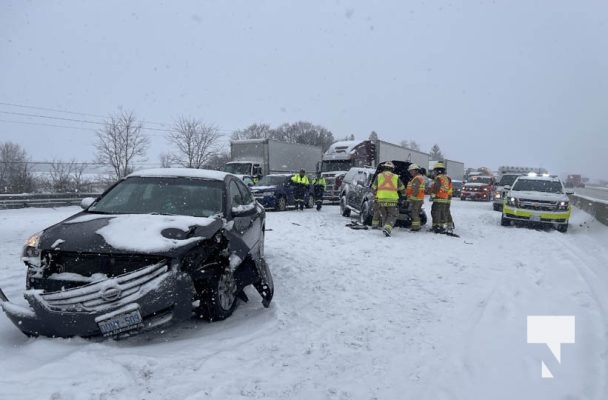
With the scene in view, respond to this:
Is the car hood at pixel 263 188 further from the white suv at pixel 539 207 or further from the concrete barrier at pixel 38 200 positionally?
the concrete barrier at pixel 38 200

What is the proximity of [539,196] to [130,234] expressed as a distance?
42.3 feet

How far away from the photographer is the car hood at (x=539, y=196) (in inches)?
546

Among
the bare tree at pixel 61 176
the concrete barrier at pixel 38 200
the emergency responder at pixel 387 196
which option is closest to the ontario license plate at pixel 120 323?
the emergency responder at pixel 387 196

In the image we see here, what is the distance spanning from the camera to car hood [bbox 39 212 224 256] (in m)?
4.12

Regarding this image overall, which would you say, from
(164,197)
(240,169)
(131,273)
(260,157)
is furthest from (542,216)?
(260,157)

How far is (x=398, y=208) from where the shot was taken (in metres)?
12.8

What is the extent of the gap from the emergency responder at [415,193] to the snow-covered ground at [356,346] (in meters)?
4.32

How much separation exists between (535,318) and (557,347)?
0.85m

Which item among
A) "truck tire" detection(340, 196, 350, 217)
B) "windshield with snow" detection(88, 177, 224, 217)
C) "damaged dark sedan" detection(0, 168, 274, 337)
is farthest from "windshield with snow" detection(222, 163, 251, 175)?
"damaged dark sedan" detection(0, 168, 274, 337)

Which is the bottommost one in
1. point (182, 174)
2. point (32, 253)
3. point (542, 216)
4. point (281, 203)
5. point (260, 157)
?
point (542, 216)

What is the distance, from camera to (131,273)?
4047 millimetres

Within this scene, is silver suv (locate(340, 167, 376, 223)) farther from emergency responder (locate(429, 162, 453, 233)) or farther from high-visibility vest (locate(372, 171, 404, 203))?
emergency responder (locate(429, 162, 453, 233))

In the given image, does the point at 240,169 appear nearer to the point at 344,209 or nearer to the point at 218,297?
the point at 344,209

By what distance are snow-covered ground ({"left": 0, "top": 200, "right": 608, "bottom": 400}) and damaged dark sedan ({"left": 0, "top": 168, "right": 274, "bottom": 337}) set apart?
0.86ft
